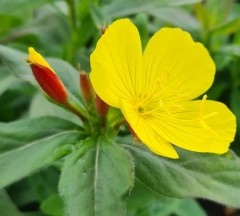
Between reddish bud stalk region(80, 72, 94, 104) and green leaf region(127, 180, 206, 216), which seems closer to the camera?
reddish bud stalk region(80, 72, 94, 104)

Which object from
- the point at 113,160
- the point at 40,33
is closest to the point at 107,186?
the point at 113,160

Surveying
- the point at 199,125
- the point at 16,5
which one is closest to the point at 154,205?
the point at 199,125

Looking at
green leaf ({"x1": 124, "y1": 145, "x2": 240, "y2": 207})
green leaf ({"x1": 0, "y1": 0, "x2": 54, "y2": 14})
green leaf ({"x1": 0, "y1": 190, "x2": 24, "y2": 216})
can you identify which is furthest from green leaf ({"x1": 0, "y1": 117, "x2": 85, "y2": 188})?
green leaf ({"x1": 0, "y1": 0, "x2": 54, "y2": 14})

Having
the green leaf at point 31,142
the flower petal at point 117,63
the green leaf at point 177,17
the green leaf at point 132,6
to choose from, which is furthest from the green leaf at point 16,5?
the flower petal at point 117,63

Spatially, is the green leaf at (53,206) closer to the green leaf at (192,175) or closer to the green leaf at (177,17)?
the green leaf at (192,175)

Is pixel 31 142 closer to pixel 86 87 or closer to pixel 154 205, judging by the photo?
pixel 86 87

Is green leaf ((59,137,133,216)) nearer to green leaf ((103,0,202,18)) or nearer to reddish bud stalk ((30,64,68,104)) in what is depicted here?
reddish bud stalk ((30,64,68,104))
